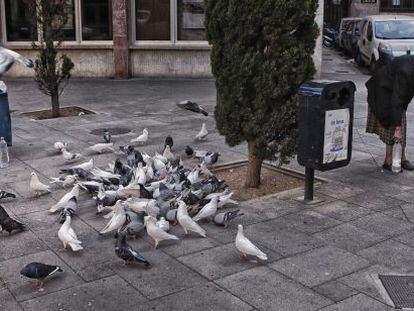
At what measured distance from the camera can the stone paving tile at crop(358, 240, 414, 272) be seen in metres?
5.00

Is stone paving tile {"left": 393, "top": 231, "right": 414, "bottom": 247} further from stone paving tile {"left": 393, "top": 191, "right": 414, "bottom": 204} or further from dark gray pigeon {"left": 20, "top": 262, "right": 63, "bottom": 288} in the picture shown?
dark gray pigeon {"left": 20, "top": 262, "right": 63, "bottom": 288}

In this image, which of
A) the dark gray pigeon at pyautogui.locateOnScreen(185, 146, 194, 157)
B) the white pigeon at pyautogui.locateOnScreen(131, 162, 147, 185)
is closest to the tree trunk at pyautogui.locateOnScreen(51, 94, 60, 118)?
the dark gray pigeon at pyautogui.locateOnScreen(185, 146, 194, 157)

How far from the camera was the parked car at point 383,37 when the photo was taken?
689 inches

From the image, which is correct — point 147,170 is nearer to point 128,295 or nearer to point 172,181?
point 172,181

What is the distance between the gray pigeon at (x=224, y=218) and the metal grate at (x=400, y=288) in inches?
61.3

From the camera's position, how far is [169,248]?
5320 millimetres

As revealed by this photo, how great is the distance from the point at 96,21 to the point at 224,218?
12.6m

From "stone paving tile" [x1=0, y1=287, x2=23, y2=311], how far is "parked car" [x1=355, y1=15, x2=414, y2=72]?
14.6 m

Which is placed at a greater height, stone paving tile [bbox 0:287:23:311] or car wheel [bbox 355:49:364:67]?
car wheel [bbox 355:49:364:67]

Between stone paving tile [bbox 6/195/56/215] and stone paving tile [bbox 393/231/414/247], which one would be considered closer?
stone paving tile [bbox 393/231/414/247]

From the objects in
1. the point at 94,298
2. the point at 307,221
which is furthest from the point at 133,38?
the point at 94,298

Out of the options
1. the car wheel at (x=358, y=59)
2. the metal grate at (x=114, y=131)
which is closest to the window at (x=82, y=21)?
the metal grate at (x=114, y=131)

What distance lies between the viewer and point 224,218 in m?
5.75

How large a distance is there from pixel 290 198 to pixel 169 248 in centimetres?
185
